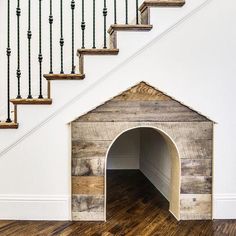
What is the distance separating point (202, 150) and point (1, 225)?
1600 mm

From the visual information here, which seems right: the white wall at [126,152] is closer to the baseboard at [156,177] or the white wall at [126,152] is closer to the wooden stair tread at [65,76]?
the baseboard at [156,177]

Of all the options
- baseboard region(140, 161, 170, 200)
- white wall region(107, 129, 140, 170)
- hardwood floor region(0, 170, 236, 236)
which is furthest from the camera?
white wall region(107, 129, 140, 170)

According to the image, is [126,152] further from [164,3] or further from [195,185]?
[164,3]

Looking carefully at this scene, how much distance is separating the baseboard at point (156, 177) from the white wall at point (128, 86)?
673 millimetres

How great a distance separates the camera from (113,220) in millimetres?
2469

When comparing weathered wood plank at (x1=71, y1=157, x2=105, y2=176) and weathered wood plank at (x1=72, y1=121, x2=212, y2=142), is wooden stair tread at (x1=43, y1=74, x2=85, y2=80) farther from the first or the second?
weathered wood plank at (x1=71, y1=157, x2=105, y2=176)

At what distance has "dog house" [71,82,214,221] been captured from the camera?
7.93 feet

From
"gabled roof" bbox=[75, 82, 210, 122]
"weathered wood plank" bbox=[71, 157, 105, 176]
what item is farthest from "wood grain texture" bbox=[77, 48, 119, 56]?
"weathered wood plank" bbox=[71, 157, 105, 176]

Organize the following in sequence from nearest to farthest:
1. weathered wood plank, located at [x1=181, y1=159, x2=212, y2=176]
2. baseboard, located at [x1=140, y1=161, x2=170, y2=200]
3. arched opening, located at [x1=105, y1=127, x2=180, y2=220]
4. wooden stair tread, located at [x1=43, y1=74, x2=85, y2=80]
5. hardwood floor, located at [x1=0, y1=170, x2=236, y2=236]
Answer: hardwood floor, located at [x1=0, y1=170, x2=236, y2=236] < wooden stair tread, located at [x1=43, y1=74, x2=85, y2=80] < weathered wood plank, located at [x1=181, y1=159, x2=212, y2=176] < arched opening, located at [x1=105, y1=127, x2=180, y2=220] < baseboard, located at [x1=140, y1=161, x2=170, y2=200]

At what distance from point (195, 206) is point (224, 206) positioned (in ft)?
0.75

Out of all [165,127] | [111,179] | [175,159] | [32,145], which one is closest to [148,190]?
[111,179]

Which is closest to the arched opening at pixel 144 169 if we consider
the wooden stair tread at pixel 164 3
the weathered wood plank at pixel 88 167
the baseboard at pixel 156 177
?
the baseboard at pixel 156 177

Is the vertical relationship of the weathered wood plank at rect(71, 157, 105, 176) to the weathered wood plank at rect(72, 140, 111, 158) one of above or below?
below

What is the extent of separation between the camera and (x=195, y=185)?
2.47 metres
